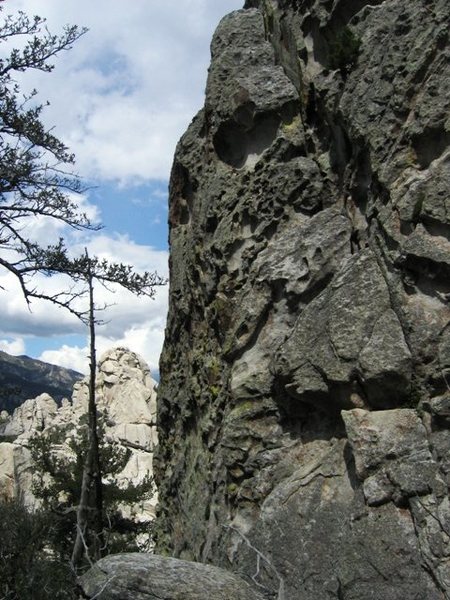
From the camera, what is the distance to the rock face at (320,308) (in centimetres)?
662

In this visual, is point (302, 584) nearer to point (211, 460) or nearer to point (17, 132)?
point (211, 460)

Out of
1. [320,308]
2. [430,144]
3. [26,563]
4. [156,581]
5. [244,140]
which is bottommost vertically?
[26,563]

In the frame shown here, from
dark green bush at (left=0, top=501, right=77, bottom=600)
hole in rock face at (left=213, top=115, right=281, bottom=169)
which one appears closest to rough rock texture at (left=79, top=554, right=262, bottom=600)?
dark green bush at (left=0, top=501, right=77, bottom=600)

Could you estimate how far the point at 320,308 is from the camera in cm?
819

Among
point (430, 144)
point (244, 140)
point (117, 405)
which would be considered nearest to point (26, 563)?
point (244, 140)

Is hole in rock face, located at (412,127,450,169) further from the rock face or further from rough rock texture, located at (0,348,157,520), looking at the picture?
rough rock texture, located at (0,348,157,520)

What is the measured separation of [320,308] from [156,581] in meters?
3.86

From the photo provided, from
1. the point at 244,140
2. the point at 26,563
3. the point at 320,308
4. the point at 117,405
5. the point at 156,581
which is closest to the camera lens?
the point at 156,581

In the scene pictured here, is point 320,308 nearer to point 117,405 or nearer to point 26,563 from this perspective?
point 26,563

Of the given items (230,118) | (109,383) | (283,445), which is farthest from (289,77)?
(109,383)

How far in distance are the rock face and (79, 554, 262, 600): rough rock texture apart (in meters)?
0.44

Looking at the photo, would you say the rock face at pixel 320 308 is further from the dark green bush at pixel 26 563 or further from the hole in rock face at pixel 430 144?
the dark green bush at pixel 26 563

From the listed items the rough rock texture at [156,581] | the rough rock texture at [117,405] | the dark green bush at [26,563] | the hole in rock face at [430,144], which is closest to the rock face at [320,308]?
the hole in rock face at [430,144]

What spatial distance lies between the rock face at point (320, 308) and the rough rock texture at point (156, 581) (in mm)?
442
